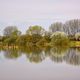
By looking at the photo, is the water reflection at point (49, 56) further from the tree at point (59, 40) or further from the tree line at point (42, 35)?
the tree at point (59, 40)

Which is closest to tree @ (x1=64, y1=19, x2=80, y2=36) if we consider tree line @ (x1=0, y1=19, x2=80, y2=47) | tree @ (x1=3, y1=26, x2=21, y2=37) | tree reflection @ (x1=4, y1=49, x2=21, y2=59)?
tree line @ (x1=0, y1=19, x2=80, y2=47)

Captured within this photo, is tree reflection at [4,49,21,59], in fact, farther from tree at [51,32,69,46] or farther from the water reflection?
tree at [51,32,69,46]

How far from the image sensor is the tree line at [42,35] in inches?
843

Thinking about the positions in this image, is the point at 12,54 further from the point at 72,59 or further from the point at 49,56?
the point at 72,59

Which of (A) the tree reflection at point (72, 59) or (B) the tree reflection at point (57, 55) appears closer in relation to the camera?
(A) the tree reflection at point (72, 59)

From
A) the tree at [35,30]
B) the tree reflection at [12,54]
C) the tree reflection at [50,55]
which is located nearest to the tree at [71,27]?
the tree at [35,30]

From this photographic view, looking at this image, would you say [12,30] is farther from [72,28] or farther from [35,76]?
[35,76]

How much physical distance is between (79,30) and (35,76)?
807 inches

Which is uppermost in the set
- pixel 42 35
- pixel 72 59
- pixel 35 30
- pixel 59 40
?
pixel 35 30

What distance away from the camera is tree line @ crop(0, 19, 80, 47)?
70.2ft

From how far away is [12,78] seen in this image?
245 inches

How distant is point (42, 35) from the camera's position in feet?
77.9

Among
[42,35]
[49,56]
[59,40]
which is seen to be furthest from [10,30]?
[49,56]

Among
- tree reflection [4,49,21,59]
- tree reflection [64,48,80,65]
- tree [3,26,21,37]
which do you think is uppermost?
tree [3,26,21,37]
